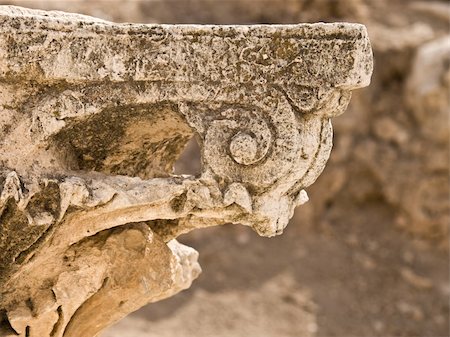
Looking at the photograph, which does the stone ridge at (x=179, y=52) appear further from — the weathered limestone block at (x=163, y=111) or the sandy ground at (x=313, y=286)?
the sandy ground at (x=313, y=286)

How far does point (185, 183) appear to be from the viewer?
108 inches

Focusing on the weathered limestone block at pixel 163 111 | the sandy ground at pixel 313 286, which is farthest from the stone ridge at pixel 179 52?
the sandy ground at pixel 313 286

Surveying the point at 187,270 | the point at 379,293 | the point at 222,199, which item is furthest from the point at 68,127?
the point at 379,293

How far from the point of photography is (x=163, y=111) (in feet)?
9.15

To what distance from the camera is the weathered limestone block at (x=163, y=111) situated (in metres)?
2.66

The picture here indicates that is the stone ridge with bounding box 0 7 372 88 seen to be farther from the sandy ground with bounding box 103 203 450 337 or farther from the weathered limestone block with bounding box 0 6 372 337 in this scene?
the sandy ground with bounding box 103 203 450 337

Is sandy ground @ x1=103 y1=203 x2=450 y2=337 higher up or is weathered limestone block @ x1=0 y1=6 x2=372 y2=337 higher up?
weathered limestone block @ x1=0 y1=6 x2=372 y2=337

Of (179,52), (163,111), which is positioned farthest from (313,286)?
(179,52)

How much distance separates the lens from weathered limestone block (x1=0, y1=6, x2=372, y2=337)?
2.66m

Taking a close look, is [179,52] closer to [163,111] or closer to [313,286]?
[163,111]

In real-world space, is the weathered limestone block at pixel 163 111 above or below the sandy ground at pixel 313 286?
above

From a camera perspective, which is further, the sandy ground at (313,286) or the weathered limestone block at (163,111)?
the sandy ground at (313,286)

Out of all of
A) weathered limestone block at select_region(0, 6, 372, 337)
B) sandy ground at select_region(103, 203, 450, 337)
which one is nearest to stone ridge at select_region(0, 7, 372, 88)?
weathered limestone block at select_region(0, 6, 372, 337)

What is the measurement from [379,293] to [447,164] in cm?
121
